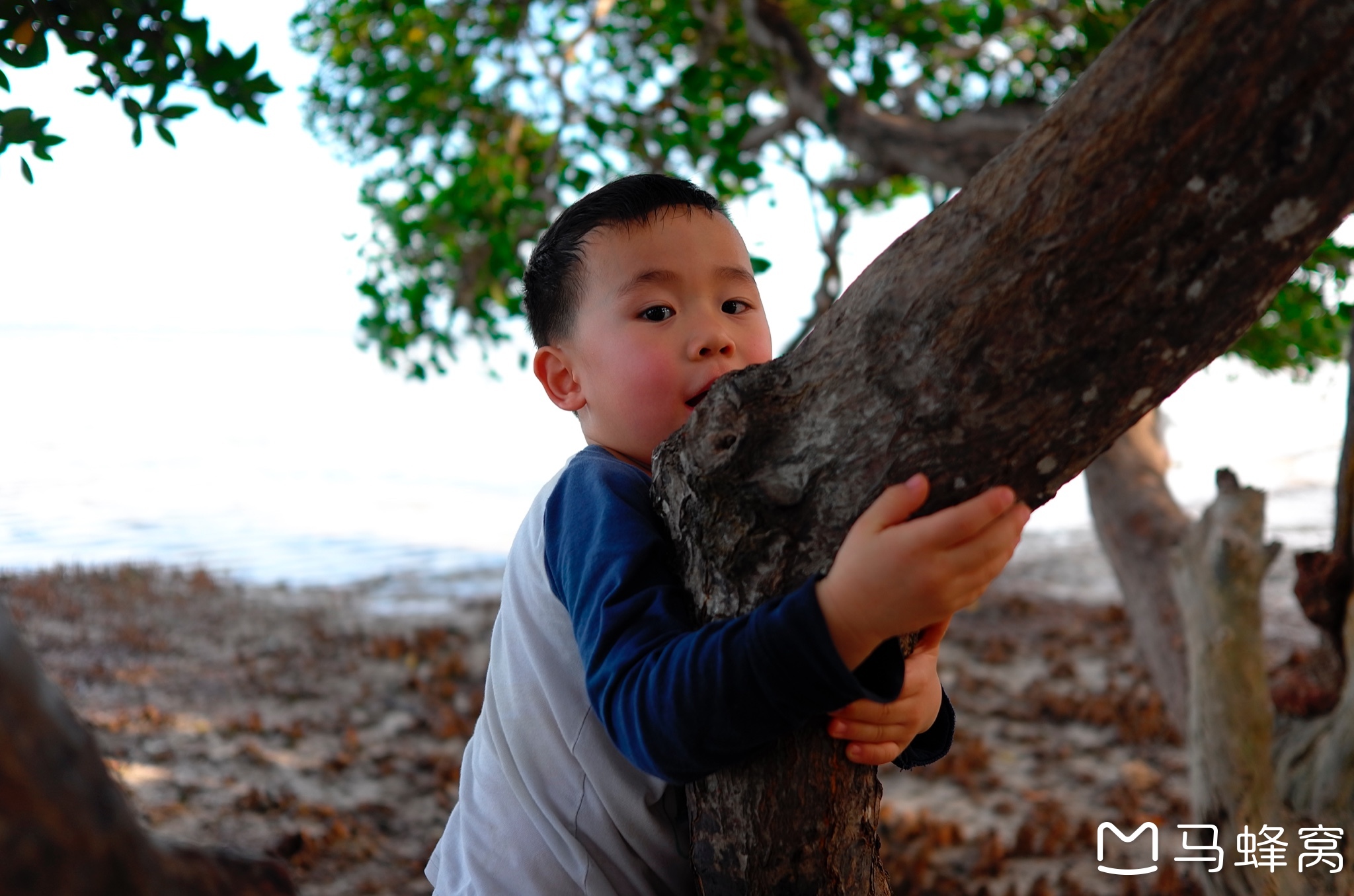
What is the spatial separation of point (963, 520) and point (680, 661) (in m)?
0.35

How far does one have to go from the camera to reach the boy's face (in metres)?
1.56

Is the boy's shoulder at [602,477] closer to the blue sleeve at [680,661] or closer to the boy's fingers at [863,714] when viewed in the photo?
the blue sleeve at [680,661]

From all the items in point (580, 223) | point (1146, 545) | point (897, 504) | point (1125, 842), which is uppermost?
point (1146, 545)

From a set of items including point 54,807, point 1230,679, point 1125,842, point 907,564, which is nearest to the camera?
point 54,807

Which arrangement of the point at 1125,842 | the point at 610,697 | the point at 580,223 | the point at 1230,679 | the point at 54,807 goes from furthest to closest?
the point at 1125,842, the point at 1230,679, the point at 580,223, the point at 610,697, the point at 54,807

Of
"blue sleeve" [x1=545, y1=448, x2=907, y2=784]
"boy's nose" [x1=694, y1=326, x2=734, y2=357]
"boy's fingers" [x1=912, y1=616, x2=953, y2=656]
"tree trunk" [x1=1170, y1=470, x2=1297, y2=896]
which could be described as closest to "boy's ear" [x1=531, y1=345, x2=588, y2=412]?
"boy's nose" [x1=694, y1=326, x2=734, y2=357]

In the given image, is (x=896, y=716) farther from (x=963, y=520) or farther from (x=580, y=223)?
(x=580, y=223)

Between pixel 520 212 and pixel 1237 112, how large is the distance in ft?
13.6

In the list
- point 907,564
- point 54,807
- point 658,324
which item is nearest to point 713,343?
point 658,324

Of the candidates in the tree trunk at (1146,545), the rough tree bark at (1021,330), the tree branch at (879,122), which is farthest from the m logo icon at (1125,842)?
the rough tree bark at (1021,330)

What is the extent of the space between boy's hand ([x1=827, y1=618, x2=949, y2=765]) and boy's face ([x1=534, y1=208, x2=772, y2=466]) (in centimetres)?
51

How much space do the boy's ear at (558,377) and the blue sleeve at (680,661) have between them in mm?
354

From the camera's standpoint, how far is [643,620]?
4.04 ft

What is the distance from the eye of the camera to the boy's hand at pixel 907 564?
1053 millimetres
